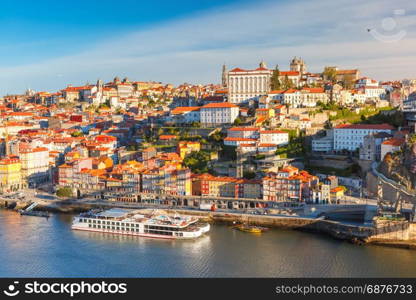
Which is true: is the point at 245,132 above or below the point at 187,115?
below

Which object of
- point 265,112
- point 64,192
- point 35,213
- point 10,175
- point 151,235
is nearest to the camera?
point 151,235

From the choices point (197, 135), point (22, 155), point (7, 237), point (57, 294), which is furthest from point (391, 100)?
point (57, 294)

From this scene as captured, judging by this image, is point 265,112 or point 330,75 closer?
point 265,112

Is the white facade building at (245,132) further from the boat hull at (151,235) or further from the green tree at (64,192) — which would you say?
the boat hull at (151,235)

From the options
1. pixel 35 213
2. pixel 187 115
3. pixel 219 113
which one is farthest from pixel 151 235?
pixel 187 115

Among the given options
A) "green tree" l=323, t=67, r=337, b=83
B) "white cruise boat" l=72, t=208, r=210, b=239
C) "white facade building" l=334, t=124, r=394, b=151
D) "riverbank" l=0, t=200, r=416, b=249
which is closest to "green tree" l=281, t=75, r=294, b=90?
"green tree" l=323, t=67, r=337, b=83

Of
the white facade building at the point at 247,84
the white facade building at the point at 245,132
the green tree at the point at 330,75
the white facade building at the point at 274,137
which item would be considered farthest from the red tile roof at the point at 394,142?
the green tree at the point at 330,75

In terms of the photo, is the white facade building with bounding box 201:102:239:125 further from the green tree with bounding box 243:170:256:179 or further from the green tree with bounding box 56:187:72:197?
the green tree with bounding box 56:187:72:197

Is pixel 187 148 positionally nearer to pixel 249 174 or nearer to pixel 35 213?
pixel 249 174
